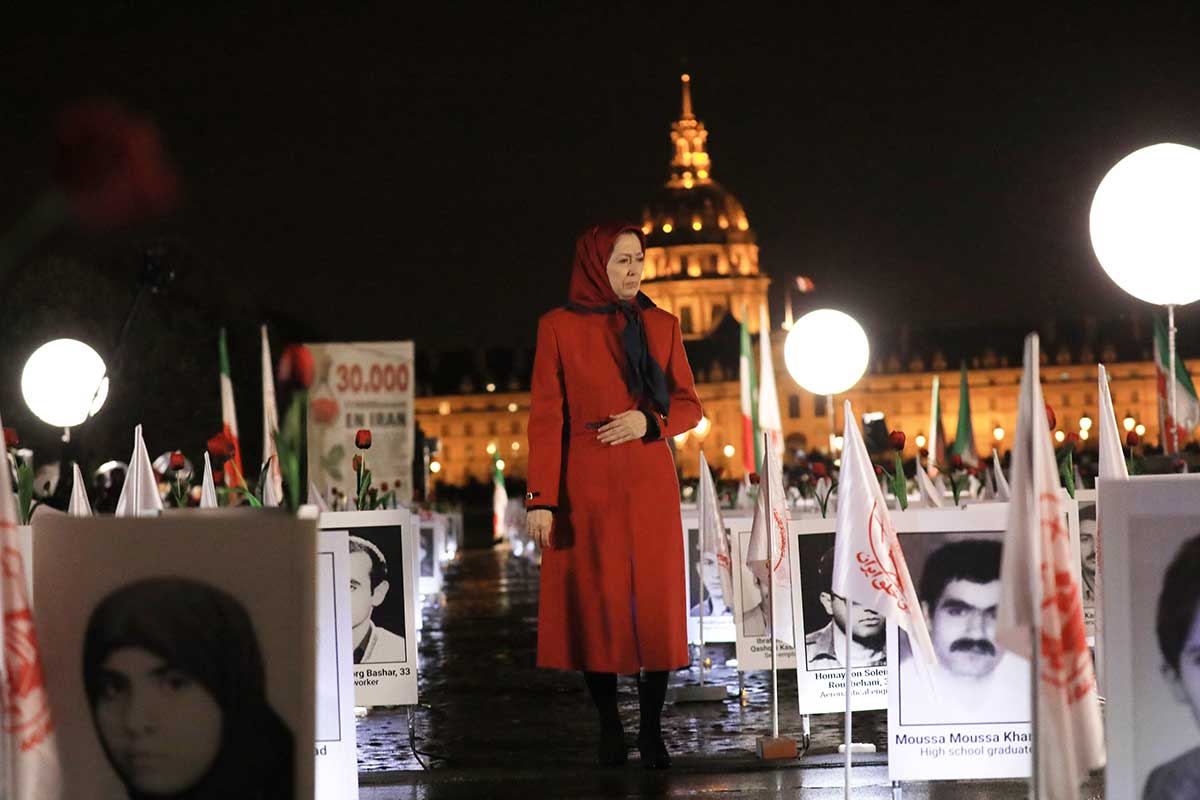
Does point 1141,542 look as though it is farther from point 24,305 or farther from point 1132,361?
point 1132,361

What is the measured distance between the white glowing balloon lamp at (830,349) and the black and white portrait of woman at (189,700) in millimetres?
10147

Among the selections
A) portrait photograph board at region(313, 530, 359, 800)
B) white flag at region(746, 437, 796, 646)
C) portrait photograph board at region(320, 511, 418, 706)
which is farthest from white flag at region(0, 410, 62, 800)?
white flag at region(746, 437, 796, 646)

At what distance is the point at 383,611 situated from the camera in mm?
8844

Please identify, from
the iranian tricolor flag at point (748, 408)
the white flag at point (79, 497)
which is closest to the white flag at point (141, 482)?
the white flag at point (79, 497)

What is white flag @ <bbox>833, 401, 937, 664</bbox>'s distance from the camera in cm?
607

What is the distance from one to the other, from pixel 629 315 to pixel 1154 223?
9.01ft

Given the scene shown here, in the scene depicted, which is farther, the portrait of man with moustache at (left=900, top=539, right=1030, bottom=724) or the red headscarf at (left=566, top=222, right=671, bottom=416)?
the red headscarf at (left=566, top=222, right=671, bottom=416)

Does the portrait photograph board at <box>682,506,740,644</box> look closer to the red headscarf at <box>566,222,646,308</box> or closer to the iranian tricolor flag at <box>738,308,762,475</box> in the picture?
the red headscarf at <box>566,222,646,308</box>

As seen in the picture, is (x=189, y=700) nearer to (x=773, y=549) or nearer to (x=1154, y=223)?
(x=773, y=549)

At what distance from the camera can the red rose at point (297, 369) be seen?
13.7ft

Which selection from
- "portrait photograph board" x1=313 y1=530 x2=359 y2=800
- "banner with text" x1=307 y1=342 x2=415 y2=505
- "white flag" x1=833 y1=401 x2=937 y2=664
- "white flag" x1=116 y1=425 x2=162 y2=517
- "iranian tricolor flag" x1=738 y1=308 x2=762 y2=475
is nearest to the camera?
"white flag" x1=833 y1=401 x2=937 y2=664

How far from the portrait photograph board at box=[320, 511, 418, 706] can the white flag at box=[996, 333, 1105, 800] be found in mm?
4304

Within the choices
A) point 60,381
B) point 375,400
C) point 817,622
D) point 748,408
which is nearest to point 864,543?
point 817,622

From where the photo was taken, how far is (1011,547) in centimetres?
467
